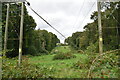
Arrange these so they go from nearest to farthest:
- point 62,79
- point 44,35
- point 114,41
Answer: point 62,79 < point 114,41 < point 44,35

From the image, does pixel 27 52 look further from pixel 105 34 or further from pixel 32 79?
pixel 32 79

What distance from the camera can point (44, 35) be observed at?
17188 mm

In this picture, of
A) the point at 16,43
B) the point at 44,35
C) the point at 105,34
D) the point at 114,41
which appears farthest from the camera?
the point at 44,35

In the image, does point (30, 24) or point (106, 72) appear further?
point (30, 24)

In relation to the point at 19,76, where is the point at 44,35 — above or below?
above

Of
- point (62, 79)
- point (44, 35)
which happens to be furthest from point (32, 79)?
point (44, 35)

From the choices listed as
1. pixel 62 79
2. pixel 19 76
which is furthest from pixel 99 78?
pixel 19 76

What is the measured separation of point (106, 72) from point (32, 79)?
2164mm

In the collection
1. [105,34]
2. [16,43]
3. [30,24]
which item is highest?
[30,24]

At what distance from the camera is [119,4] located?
8609 millimetres

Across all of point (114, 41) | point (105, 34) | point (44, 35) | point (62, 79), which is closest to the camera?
point (62, 79)

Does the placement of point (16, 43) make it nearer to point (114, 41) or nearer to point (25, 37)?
point (25, 37)

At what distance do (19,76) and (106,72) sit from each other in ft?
7.89

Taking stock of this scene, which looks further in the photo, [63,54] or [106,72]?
[63,54]
